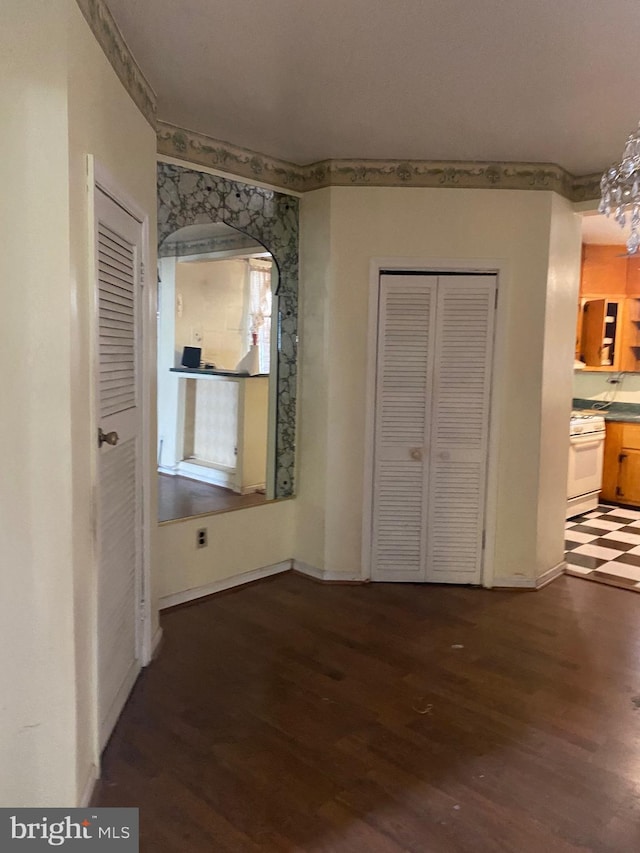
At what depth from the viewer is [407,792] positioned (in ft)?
7.01

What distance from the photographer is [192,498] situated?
374cm

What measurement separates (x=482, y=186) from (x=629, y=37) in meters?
1.50

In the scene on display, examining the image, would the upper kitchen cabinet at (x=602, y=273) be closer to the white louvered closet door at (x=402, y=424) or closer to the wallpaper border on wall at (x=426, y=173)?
the wallpaper border on wall at (x=426, y=173)

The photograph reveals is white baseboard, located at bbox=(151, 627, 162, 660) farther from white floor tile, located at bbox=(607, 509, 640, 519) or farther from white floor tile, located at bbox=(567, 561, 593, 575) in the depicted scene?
white floor tile, located at bbox=(607, 509, 640, 519)

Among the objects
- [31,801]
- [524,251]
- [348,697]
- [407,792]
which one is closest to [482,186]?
[524,251]

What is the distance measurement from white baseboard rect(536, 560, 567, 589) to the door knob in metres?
2.80

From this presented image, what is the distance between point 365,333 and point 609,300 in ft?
10.6

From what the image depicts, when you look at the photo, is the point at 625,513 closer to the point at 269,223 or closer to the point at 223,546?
the point at 223,546

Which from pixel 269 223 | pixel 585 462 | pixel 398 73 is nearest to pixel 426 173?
pixel 269 223

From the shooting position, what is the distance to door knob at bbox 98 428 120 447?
7.14 ft

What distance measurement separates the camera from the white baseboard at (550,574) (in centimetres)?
398

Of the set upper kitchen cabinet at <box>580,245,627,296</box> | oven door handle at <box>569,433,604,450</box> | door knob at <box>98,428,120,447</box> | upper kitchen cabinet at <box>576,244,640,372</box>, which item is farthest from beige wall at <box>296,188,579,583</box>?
upper kitchen cabinet at <box>580,245,627,296</box>

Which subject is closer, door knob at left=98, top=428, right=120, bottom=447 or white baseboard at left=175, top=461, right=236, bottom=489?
door knob at left=98, top=428, right=120, bottom=447

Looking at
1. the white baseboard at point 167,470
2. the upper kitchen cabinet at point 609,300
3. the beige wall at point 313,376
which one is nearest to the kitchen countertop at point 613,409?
the upper kitchen cabinet at point 609,300
